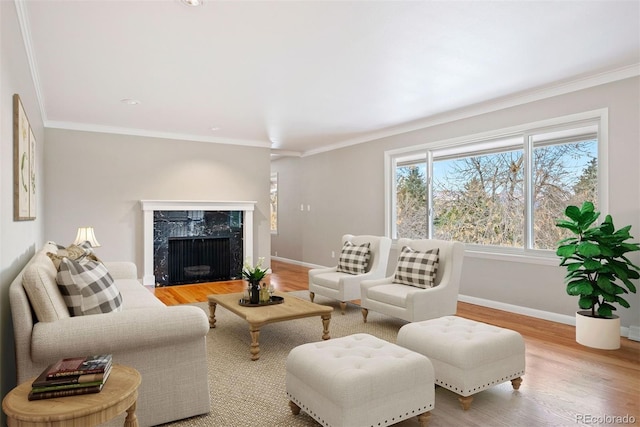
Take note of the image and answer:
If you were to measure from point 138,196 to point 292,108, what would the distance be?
317cm

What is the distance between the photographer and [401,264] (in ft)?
14.5

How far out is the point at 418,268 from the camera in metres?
4.20

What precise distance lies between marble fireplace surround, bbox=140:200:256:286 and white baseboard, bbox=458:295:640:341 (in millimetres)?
3603

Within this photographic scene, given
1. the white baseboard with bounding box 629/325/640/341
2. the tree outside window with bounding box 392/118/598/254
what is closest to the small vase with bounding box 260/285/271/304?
the tree outside window with bounding box 392/118/598/254

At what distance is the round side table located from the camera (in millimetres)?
1377

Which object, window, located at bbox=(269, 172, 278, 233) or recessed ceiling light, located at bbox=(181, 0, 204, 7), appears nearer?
recessed ceiling light, located at bbox=(181, 0, 204, 7)

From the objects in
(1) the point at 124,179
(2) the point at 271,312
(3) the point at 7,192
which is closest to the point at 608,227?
(2) the point at 271,312

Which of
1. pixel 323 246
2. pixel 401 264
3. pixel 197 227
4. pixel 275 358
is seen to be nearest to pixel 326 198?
pixel 323 246

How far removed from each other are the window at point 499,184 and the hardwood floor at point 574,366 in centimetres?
89

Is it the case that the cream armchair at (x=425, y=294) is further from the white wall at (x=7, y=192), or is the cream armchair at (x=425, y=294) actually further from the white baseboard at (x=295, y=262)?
the white baseboard at (x=295, y=262)

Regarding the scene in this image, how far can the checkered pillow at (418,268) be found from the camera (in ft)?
13.5

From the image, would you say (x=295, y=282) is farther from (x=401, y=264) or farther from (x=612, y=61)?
(x=612, y=61)

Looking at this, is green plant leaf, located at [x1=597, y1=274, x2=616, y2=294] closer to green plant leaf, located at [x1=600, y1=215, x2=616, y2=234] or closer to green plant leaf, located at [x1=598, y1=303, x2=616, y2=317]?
green plant leaf, located at [x1=598, y1=303, x2=616, y2=317]

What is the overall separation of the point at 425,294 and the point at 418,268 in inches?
15.3
